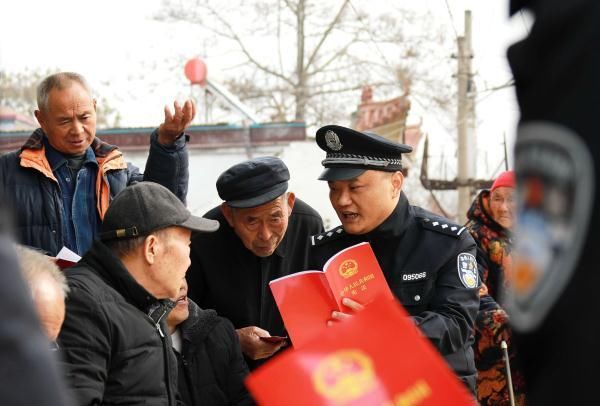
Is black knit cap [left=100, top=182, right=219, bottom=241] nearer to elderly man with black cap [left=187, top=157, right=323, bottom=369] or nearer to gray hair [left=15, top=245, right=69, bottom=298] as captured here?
gray hair [left=15, top=245, right=69, bottom=298]

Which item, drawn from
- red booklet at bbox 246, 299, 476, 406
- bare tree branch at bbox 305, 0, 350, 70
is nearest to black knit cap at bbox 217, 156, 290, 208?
red booklet at bbox 246, 299, 476, 406

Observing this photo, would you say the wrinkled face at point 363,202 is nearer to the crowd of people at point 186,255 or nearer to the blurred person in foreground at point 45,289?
the crowd of people at point 186,255

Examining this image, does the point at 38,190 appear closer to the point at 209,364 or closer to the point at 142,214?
the point at 142,214

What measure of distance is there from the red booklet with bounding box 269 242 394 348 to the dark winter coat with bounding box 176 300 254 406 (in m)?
0.48

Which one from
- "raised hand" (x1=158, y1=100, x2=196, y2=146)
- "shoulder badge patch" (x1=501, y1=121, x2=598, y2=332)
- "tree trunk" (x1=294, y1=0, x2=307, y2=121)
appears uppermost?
"tree trunk" (x1=294, y1=0, x2=307, y2=121)

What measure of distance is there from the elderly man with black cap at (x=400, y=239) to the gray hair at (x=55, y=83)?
1.17m

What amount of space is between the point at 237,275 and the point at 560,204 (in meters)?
3.18

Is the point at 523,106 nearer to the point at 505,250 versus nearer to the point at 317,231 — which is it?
the point at 317,231

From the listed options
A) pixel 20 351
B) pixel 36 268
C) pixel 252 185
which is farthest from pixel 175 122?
pixel 20 351

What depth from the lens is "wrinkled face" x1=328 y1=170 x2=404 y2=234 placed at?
11.7ft

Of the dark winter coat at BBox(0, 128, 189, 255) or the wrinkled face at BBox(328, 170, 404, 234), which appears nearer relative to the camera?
the wrinkled face at BBox(328, 170, 404, 234)

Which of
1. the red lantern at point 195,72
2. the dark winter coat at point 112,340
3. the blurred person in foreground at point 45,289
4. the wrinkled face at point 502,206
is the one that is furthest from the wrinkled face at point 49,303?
the red lantern at point 195,72

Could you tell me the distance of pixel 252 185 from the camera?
396 cm

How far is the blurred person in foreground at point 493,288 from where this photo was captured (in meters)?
4.91
